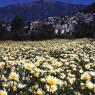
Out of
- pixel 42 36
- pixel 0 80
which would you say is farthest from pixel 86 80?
pixel 42 36

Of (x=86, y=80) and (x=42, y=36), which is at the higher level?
(x=86, y=80)

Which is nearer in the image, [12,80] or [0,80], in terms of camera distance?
[12,80]

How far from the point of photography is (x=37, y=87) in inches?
191

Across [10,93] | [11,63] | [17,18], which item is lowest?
[17,18]

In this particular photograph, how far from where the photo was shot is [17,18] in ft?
345

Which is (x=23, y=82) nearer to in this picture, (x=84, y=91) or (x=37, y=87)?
(x=37, y=87)

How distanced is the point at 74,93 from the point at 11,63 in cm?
364

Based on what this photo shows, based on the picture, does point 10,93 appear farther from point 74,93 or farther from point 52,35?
point 52,35

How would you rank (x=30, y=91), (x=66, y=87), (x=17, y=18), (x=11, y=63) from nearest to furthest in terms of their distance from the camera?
(x=30, y=91)
(x=66, y=87)
(x=11, y=63)
(x=17, y=18)

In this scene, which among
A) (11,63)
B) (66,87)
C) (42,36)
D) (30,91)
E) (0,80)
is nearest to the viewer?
(30,91)

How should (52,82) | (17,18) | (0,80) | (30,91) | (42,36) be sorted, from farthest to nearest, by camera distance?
(17,18) → (42,36) → (0,80) → (30,91) → (52,82)

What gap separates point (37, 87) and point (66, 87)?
0.48m

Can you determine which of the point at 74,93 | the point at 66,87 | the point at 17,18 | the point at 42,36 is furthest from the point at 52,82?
the point at 17,18

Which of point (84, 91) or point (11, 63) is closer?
point (84, 91)
